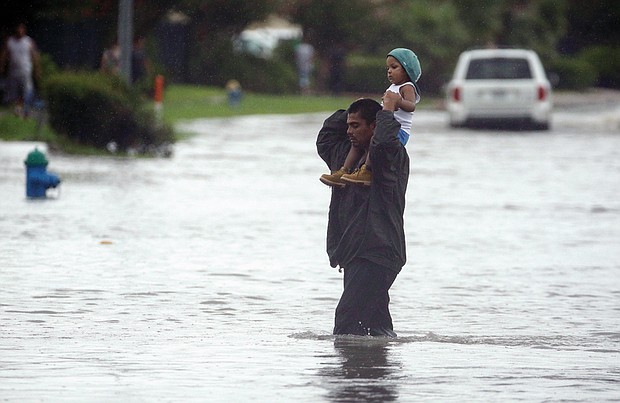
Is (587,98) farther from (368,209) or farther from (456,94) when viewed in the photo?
(368,209)

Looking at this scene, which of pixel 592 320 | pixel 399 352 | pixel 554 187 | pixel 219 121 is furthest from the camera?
pixel 219 121

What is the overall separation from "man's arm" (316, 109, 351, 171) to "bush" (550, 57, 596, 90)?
52.6 meters

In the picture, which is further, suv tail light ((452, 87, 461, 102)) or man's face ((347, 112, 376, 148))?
suv tail light ((452, 87, 461, 102))

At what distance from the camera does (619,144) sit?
96.7ft

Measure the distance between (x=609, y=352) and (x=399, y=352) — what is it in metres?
1.11

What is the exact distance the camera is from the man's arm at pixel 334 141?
8.80m

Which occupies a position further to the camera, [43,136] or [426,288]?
[43,136]

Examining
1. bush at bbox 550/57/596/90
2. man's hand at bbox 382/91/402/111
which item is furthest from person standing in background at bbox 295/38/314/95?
man's hand at bbox 382/91/402/111

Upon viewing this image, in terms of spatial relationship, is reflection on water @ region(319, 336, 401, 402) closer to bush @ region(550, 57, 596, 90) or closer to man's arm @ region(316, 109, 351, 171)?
man's arm @ region(316, 109, 351, 171)

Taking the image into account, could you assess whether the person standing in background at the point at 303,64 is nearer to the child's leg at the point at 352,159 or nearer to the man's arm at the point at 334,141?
the man's arm at the point at 334,141

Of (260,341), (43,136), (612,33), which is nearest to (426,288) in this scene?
(260,341)

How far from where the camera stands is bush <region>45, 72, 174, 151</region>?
23984 millimetres

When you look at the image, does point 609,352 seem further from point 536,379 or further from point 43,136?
point 43,136

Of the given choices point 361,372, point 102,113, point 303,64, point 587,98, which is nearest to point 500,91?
point 102,113
